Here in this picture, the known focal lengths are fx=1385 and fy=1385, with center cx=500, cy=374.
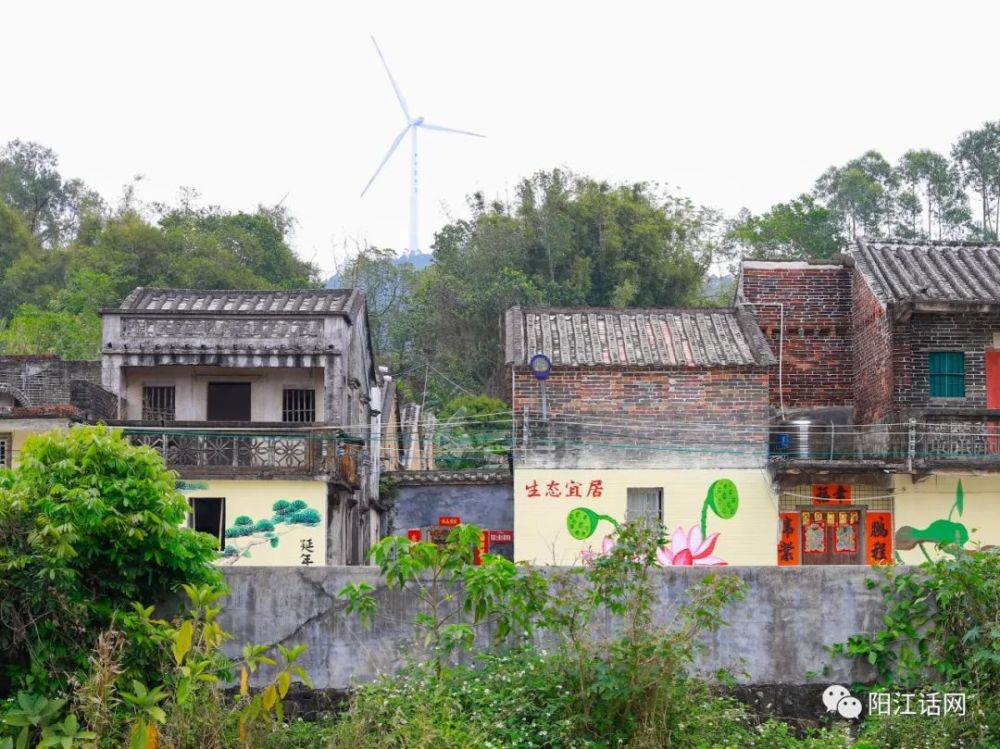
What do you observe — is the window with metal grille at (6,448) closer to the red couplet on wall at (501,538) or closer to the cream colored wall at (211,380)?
the cream colored wall at (211,380)

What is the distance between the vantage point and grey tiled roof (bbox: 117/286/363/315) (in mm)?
25031

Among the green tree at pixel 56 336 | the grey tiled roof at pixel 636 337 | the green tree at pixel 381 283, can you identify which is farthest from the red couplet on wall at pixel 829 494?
the green tree at pixel 381 283

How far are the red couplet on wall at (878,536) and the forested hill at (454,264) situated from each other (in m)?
17.3

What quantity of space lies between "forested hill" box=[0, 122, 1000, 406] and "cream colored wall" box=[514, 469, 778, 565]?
17.1 m

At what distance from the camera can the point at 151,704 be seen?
9.80 m

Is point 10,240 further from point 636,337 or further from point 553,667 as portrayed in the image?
point 553,667

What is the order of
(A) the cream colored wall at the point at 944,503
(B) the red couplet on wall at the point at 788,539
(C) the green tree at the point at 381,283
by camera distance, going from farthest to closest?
1. (C) the green tree at the point at 381,283
2. (B) the red couplet on wall at the point at 788,539
3. (A) the cream colored wall at the point at 944,503

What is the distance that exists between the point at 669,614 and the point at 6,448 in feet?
47.7

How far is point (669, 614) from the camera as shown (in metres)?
11.7

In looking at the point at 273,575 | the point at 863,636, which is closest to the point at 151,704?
the point at 273,575

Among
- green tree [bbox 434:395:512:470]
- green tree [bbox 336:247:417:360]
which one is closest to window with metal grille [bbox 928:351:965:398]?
green tree [bbox 434:395:512:470]

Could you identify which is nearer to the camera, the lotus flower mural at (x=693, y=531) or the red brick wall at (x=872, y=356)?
the lotus flower mural at (x=693, y=531)

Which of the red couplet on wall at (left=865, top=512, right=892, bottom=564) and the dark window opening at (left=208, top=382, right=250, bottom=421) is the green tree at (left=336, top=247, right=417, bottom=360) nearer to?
the dark window opening at (left=208, top=382, right=250, bottom=421)

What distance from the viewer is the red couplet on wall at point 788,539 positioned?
21.4m
